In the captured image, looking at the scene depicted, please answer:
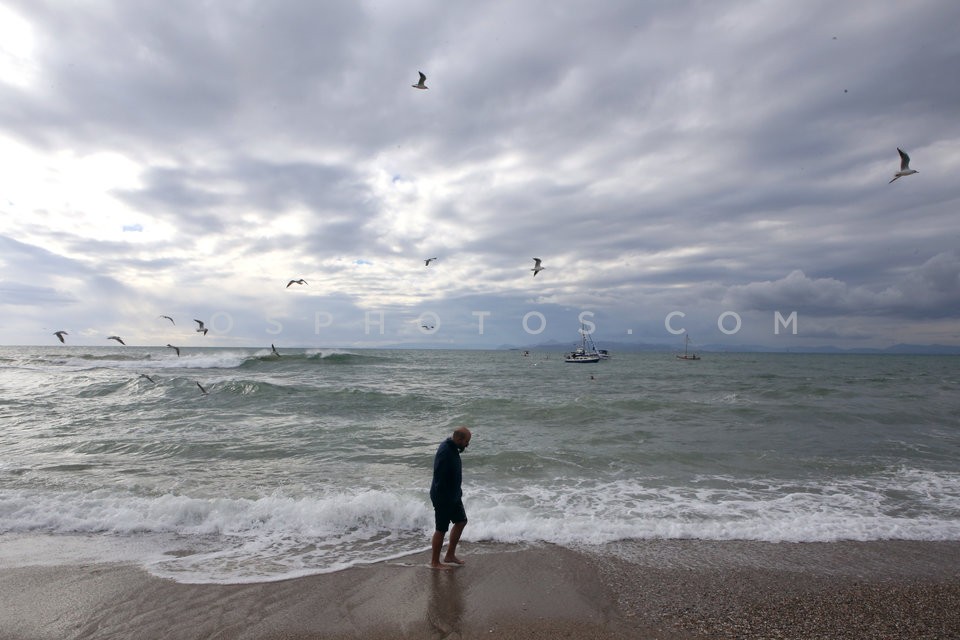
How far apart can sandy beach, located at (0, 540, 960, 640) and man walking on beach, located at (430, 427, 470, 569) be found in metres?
0.32

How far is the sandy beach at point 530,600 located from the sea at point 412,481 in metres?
0.55

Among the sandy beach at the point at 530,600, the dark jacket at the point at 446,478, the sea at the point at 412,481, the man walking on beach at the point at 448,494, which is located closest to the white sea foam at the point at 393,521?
the sea at the point at 412,481

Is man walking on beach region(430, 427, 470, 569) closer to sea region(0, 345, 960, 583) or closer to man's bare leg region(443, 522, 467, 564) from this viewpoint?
man's bare leg region(443, 522, 467, 564)


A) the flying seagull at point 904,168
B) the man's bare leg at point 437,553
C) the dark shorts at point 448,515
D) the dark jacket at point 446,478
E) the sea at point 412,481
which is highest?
the flying seagull at point 904,168

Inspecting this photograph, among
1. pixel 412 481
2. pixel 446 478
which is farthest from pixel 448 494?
pixel 412 481

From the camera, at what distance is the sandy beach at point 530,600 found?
4.91 m

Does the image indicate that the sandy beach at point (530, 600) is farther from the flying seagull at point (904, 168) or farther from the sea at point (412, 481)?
the flying seagull at point (904, 168)

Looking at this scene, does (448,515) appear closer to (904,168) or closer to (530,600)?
(530,600)

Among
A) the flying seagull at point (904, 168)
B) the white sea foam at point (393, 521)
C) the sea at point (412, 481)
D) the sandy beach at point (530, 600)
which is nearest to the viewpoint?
the sandy beach at point (530, 600)

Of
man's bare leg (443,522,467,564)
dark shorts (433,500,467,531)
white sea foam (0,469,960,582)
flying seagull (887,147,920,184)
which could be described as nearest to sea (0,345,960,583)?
white sea foam (0,469,960,582)

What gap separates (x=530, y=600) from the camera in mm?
5441

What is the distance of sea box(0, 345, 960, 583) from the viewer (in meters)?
7.40

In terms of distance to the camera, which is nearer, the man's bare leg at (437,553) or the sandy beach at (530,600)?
the sandy beach at (530,600)

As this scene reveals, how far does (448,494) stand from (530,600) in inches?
61.5
